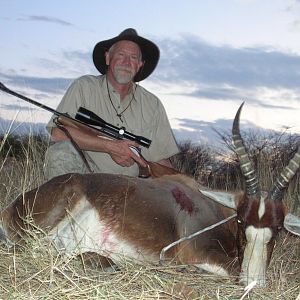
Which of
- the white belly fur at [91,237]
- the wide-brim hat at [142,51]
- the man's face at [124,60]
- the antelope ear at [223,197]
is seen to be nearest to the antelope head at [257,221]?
the antelope ear at [223,197]

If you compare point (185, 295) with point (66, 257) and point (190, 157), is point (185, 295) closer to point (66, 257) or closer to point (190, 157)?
point (66, 257)

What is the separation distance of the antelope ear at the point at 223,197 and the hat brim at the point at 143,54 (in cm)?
244

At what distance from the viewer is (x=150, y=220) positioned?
474 centimetres

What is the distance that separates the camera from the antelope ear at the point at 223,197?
196 inches

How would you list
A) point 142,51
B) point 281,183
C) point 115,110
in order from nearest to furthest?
point 281,183 → point 115,110 → point 142,51

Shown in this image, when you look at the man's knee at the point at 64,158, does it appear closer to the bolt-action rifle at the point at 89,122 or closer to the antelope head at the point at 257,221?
the bolt-action rifle at the point at 89,122

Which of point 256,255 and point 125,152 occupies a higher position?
point 125,152

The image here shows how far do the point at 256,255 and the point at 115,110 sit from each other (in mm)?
2765

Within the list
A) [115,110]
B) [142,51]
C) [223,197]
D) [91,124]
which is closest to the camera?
[223,197]

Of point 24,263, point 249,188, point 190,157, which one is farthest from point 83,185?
point 190,157

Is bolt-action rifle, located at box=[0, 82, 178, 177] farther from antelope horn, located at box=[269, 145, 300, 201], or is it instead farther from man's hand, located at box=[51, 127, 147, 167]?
antelope horn, located at box=[269, 145, 300, 201]

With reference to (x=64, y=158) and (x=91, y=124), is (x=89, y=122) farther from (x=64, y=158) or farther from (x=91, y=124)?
(x=64, y=158)

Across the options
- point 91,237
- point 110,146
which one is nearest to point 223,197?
point 91,237

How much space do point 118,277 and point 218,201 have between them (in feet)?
4.21
